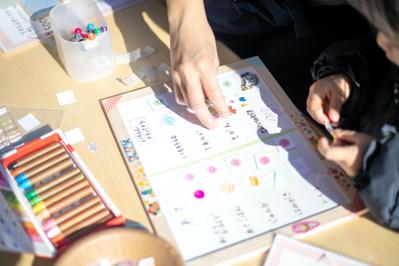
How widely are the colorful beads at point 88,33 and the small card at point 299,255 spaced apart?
459mm

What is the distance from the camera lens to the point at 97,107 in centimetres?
83

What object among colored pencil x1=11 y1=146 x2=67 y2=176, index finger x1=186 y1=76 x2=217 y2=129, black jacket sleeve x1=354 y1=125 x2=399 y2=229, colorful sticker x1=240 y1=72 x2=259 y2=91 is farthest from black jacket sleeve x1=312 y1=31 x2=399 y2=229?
colored pencil x1=11 y1=146 x2=67 y2=176

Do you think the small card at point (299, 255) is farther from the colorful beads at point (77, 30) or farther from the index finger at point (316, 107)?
the colorful beads at point (77, 30)

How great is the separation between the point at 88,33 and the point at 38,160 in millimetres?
266

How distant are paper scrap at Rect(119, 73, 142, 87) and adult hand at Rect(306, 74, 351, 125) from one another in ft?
0.97

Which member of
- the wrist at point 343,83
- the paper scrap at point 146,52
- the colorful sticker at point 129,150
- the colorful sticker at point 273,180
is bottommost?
the colorful sticker at point 273,180

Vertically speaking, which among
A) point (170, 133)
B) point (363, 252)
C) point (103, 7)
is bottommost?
point (363, 252)

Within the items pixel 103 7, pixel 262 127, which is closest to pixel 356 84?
pixel 262 127

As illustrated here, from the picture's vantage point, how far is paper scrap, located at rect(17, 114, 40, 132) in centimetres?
80

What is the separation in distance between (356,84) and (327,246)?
0.28 metres

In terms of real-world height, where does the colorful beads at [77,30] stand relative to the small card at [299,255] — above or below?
above

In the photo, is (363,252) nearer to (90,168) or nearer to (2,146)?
(90,168)

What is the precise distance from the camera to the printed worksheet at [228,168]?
68 cm

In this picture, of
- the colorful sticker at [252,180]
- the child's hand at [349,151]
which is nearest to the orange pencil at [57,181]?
the colorful sticker at [252,180]
